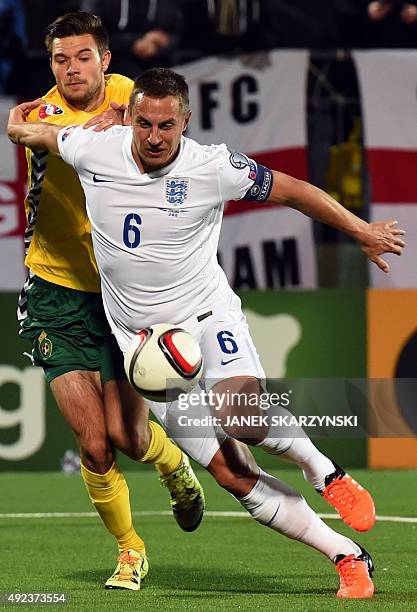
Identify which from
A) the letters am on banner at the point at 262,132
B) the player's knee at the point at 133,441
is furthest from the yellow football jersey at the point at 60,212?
the letters am on banner at the point at 262,132

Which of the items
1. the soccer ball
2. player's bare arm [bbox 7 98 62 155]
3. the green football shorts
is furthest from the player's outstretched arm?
the green football shorts

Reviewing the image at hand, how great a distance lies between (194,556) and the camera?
311 inches

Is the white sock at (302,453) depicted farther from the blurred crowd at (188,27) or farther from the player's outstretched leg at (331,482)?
the blurred crowd at (188,27)

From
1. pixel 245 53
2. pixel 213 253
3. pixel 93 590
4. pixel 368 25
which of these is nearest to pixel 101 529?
pixel 93 590

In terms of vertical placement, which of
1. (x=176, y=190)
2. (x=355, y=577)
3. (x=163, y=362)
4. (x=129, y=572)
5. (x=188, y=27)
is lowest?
(x=129, y=572)

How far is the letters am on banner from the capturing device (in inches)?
474

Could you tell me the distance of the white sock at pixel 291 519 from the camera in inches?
255

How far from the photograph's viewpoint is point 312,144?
12.2m

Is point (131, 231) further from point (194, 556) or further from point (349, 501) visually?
point (194, 556)

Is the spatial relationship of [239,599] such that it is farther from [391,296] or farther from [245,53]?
[245,53]

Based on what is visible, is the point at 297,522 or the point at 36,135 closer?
the point at 297,522

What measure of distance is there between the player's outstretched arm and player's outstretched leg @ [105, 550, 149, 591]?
6.32 feet

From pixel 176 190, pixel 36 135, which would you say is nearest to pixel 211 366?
pixel 176 190

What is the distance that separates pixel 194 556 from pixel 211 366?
1.79 m
